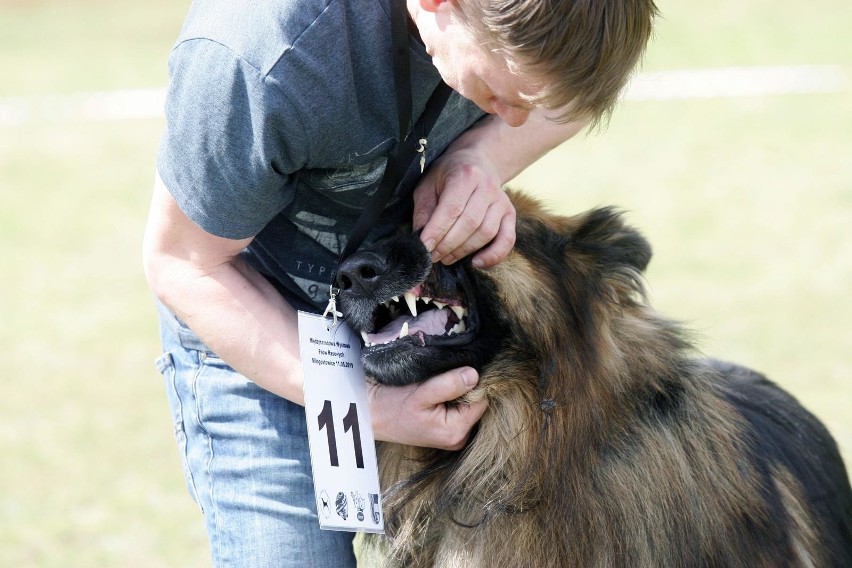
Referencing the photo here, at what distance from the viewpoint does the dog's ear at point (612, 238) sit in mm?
2826

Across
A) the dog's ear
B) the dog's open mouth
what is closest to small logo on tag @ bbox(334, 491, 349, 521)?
the dog's open mouth

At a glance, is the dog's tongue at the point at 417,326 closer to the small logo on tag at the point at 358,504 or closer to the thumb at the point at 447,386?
the thumb at the point at 447,386

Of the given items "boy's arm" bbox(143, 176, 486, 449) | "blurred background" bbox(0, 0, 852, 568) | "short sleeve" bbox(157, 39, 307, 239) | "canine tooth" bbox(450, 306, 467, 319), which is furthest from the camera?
"blurred background" bbox(0, 0, 852, 568)

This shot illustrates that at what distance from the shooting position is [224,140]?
7.25 feet

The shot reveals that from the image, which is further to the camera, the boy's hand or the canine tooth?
the canine tooth

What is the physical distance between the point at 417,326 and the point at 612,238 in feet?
2.06

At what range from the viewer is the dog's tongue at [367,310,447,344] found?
2.65 m

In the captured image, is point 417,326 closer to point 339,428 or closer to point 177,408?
point 339,428

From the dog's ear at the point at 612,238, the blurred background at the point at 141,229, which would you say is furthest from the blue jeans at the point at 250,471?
the blurred background at the point at 141,229

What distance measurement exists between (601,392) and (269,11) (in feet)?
4.23

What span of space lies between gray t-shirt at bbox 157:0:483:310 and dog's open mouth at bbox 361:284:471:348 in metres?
0.34

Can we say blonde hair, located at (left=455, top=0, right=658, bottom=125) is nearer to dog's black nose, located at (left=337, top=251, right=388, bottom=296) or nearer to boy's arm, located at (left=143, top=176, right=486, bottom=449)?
dog's black nose, located at (left=337, top=251, right=388, bottom=296)

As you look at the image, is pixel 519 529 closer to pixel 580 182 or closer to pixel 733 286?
pixel 733 286

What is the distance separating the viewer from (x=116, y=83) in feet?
47.3
